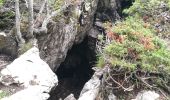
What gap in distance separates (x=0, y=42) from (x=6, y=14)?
1.37m

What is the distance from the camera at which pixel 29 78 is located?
11.8 metres

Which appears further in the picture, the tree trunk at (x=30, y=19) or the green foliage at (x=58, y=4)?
the green foliage at (x=58, y=4)

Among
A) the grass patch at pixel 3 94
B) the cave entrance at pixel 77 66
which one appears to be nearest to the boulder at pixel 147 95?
the grass patch at pixel 3 94

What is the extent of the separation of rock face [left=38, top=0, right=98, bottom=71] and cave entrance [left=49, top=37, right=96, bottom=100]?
237cm

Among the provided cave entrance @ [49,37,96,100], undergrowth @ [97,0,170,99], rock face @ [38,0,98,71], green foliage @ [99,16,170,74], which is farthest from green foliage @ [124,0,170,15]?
cave entrance @ [49,37,96,100]

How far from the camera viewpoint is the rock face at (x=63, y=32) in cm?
1573

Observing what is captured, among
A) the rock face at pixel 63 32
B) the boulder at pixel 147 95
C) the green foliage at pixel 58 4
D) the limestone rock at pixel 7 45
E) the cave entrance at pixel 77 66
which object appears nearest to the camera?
the boulder at pixel 147 95

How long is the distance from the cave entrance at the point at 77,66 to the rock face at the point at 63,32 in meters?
2.37

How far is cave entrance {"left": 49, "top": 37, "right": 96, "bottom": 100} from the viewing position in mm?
21503

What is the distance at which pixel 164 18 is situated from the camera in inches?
582

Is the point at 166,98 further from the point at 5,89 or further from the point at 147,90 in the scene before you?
the point at 5,89

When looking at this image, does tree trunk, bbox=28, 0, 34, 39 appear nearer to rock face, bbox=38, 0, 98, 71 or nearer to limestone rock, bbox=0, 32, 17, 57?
limestone rock, bbox=0, 32, 17, 57

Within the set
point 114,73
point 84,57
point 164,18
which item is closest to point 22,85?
point 114,73

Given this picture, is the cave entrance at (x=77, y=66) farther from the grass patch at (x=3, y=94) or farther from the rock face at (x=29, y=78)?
the grass patch at (x=3, y=94)
